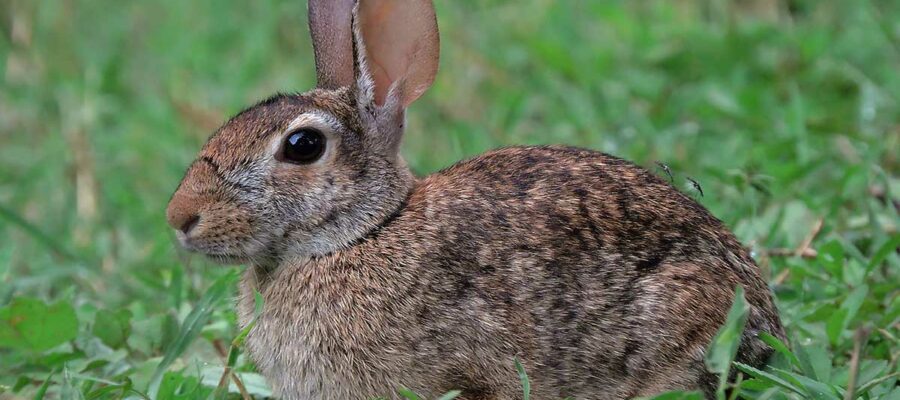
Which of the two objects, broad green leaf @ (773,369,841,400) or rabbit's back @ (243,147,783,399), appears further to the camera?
rabbit's back @ (243,147,783,399)

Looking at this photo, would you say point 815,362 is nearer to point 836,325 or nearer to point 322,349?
point 836,325

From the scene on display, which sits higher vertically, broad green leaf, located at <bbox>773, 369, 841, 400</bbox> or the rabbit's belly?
the rabbit's belly

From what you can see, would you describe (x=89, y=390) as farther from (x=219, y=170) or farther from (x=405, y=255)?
(x=405, y=255)

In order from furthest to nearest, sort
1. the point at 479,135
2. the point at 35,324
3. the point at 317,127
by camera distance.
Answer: the point at 479,135
the point at 35,324
the point at 317,127

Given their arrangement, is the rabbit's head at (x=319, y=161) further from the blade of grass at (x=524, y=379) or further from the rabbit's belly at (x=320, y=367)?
the blade of grass at (x=524, y=379)

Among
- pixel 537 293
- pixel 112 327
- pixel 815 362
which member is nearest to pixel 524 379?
pixel 537 293

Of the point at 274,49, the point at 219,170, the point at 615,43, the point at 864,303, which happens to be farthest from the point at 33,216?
the point at 864,303

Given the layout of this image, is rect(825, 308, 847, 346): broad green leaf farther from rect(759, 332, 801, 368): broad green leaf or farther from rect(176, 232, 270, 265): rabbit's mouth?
rect(176, 232, 270, 265): rabbit's mouth

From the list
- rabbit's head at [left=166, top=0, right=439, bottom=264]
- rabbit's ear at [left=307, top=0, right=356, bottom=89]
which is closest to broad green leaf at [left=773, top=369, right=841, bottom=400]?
rabbit's head at [left=166, top=0, right=439, bottom=264]
